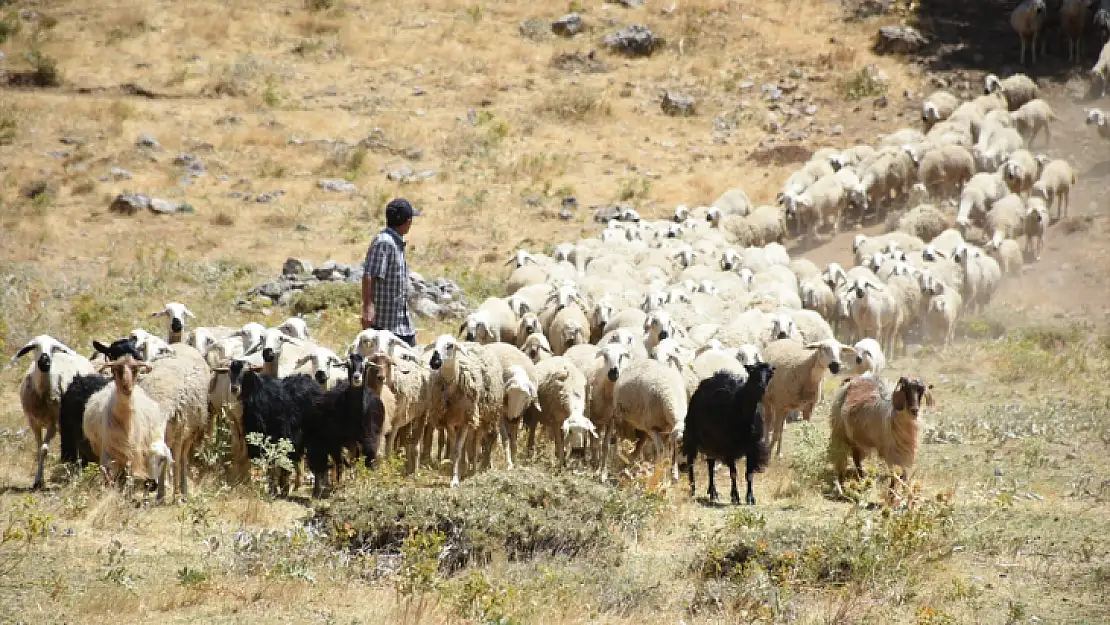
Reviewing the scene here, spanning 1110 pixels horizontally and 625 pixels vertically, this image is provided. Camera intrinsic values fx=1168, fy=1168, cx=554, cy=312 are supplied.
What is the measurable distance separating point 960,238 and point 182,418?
16.5 m

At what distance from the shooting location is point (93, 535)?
8312mm

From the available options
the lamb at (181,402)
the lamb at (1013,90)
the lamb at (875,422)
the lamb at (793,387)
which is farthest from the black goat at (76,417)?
the lamb at (1013,90)

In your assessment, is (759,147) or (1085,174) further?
(759,147)

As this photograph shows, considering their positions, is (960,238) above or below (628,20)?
below

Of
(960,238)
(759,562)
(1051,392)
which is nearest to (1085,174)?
(960,238)

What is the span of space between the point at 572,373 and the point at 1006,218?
1411 cm

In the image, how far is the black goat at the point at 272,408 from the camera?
1018cm

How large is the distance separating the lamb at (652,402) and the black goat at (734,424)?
440 mm

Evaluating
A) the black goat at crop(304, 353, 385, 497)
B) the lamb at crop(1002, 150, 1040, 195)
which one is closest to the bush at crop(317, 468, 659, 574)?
the black goat at crop(304, 353, 385, 497)

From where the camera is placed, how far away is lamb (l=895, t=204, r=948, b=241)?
24.0 metres

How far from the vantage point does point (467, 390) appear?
11469 mm

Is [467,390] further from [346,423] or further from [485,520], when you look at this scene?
[485,520]

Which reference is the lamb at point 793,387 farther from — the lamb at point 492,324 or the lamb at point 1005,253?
the lamb at point 1005,253

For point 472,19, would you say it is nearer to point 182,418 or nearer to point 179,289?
point 179,289
